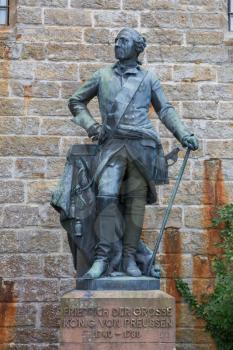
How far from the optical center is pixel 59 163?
9.96 m

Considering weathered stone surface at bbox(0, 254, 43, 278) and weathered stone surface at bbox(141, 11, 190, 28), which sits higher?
weathered stone surface at bbox(141, 11, 190, 28)

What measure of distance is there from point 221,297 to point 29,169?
3.00 m

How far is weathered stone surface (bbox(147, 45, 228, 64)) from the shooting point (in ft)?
34.0

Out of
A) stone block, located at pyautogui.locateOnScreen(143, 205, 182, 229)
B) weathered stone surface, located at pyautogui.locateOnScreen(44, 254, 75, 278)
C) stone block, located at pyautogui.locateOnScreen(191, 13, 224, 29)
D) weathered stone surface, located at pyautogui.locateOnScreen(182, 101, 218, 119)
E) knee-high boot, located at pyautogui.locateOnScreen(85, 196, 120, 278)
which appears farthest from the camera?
stone block, located at pyautogui.locateOnScreen(191, 13, 224, 29)

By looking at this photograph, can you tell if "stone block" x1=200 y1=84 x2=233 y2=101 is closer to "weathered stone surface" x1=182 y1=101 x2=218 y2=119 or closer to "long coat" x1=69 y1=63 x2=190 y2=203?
"weathered stone surface" x1=182 y1=101 x2=218 y2=119

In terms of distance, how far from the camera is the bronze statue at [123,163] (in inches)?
262

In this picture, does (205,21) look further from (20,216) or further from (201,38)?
(20,216)

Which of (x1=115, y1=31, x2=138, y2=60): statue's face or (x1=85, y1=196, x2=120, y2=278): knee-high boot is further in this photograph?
(x1=115, y1=31, x2=138, y2=60): statue's face

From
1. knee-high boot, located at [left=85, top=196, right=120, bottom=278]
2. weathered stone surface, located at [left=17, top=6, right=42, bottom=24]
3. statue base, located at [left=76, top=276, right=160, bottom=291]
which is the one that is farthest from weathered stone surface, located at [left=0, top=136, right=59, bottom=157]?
statue base, located at [left=76, top=276, right=160, bottom=291]

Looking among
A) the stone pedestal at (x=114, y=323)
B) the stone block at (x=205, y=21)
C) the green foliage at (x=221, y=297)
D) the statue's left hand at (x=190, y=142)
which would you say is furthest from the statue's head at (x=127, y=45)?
the stone block at (x=205, y=21)

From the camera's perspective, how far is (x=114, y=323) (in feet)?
20.3

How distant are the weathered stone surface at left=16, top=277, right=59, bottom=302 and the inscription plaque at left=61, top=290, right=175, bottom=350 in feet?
11.1

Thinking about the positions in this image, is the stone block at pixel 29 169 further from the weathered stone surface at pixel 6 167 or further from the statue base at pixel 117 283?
the statue base at pixel 117 283

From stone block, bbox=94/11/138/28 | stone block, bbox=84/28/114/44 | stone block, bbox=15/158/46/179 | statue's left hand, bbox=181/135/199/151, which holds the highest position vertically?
stone block, bbox=94/11/138/28
